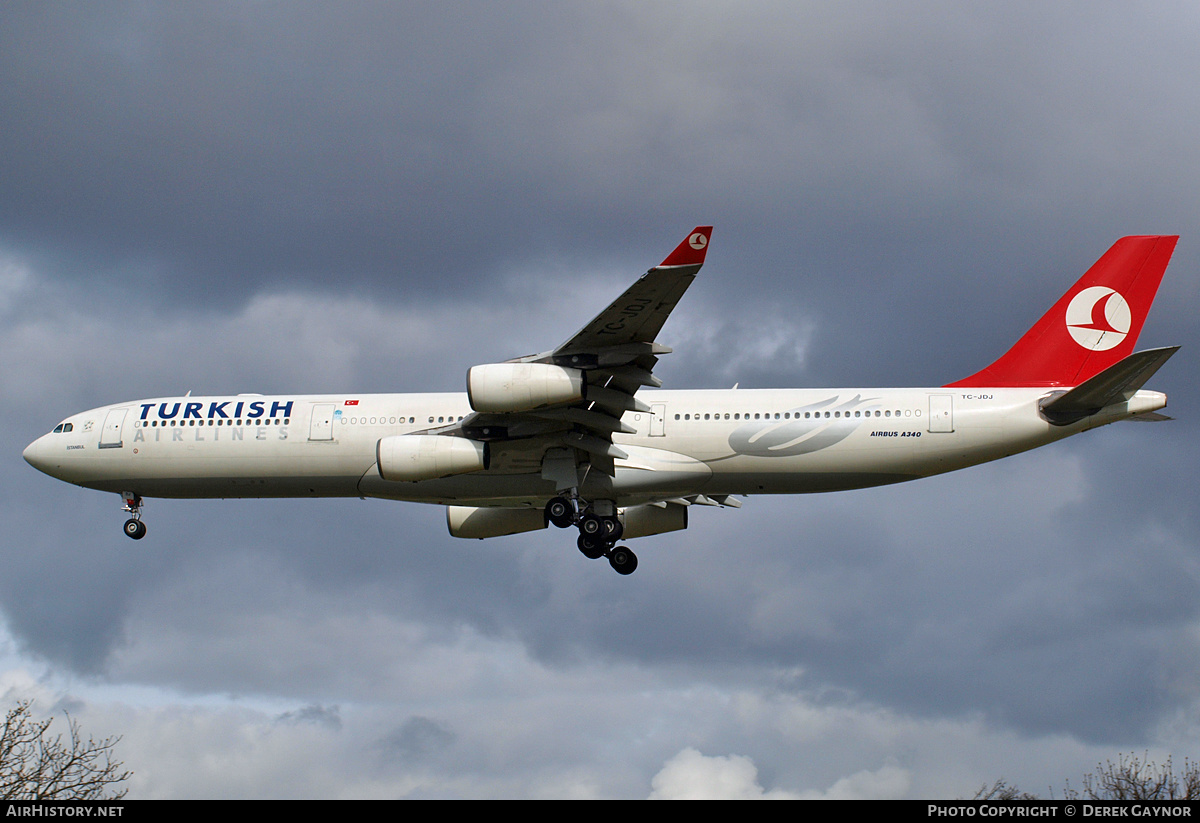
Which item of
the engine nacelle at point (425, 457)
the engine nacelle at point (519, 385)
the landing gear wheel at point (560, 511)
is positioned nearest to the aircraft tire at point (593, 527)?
the landing gear wheel at point (560, 511)

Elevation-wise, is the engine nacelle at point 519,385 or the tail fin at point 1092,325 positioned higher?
the tail fin at point 1092,325

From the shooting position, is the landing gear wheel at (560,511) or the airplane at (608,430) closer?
the airplane at (608,430)

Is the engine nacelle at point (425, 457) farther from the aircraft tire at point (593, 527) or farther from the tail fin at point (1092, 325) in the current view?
the tail fin at point (1092, 325)

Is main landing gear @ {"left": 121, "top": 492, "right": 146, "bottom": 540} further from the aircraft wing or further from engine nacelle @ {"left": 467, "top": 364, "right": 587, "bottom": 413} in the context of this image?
engine nacelle @ {"left": 467, "top": 364, "right": 587, "bottom": 413}

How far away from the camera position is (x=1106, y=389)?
96.8ft

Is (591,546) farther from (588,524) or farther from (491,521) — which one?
A: (491,521)

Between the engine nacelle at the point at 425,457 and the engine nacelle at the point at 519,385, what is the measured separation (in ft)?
10.1

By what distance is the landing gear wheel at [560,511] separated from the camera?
107 ft

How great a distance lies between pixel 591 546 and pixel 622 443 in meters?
3.03

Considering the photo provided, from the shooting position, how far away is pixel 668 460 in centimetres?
3212

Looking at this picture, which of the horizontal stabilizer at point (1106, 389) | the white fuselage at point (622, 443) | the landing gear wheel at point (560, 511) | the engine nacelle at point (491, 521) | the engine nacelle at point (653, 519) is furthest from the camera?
the engine nacelle at point (653, 519)

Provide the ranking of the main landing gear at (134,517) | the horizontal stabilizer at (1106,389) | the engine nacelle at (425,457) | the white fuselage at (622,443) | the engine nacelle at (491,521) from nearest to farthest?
1. the horizontal stabilizer at (1106,389)
2. the engine nacelle at (425,457)
3. the white fuselage at (622,443)
4. the main landing gear at (134,517)
5. the engine nacelle at (491,521)
